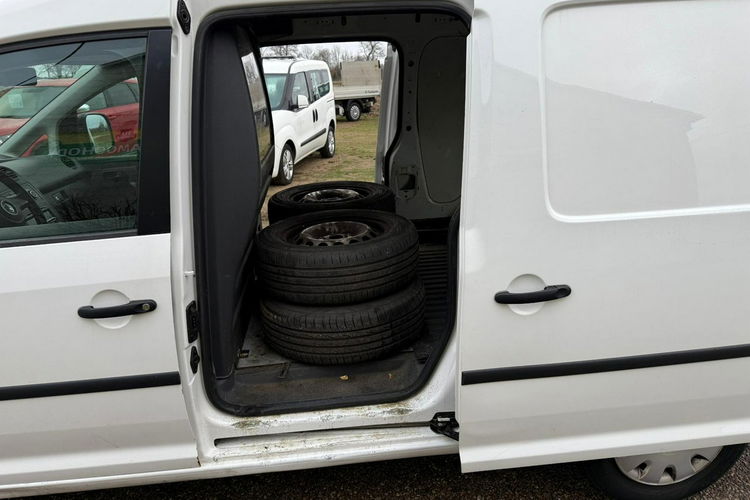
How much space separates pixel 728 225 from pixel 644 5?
67 cm

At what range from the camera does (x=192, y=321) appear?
5.24 feet

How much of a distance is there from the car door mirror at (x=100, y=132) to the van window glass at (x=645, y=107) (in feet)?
3.92

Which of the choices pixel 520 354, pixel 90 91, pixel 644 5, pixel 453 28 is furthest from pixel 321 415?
pixel 453 28

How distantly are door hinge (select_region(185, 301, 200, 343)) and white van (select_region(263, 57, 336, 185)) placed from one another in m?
5.44

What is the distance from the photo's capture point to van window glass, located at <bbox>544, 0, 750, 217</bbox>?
1.38m

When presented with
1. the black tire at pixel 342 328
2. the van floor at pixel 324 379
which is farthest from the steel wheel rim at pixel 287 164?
the black tire at pixel 342 328

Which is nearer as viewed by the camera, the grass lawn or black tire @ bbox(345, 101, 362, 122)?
the grass lawn

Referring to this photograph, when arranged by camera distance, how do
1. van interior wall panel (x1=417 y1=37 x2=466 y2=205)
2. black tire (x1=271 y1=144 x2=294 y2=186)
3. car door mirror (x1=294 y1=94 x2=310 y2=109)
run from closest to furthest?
van interior wall panel (x1=417 y1=37 x2=466 y2=205), black tire (x1=271 y1=144 x2=294 y2=186), car door mirror (x1=294 y1=94 x2=310 y2=109)

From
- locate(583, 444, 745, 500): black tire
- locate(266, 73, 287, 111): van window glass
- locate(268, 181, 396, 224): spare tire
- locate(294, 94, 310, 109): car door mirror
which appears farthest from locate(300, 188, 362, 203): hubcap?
locate(294, 94, 310, 109): car door mirror

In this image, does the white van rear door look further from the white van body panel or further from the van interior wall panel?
the van interior wall panel

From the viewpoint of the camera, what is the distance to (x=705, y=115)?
142cm

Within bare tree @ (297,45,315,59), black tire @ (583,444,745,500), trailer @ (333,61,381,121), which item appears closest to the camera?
black tire @ (583,444,745,500)

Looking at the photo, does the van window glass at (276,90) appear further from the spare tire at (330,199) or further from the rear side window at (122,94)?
the rear side window at (122,94)

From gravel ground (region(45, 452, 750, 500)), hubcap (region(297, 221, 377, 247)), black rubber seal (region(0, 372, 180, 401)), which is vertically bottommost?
gravel ground (region(45, 452, 750, 500))
